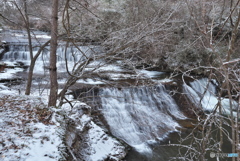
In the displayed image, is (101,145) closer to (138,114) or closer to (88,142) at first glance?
(88,142)

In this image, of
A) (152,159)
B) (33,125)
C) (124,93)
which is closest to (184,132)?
(152,159)

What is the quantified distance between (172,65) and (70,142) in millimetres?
10040

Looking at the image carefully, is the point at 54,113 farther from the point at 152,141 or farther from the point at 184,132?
the point at 184,132

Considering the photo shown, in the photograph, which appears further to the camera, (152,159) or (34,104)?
(152,159)

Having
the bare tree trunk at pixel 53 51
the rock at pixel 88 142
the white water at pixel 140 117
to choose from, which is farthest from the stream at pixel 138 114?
the bare tree trunk at pixel 53 51

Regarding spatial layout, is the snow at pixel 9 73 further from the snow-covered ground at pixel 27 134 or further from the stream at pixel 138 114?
the snow-covered ground at pixel 27 134

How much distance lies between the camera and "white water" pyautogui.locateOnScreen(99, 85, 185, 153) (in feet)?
20.7

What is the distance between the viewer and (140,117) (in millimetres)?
7219

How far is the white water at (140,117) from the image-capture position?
6.32m

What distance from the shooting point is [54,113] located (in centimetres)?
371

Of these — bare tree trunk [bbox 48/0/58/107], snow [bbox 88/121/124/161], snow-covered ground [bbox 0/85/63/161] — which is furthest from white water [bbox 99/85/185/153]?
snow-covered ground [bbox 0/85/63/161]

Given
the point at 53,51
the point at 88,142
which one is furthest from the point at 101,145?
the point at 53,51

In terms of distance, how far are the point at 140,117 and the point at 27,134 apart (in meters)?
4.87

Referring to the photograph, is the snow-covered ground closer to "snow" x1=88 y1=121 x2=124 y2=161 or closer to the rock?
the rock
